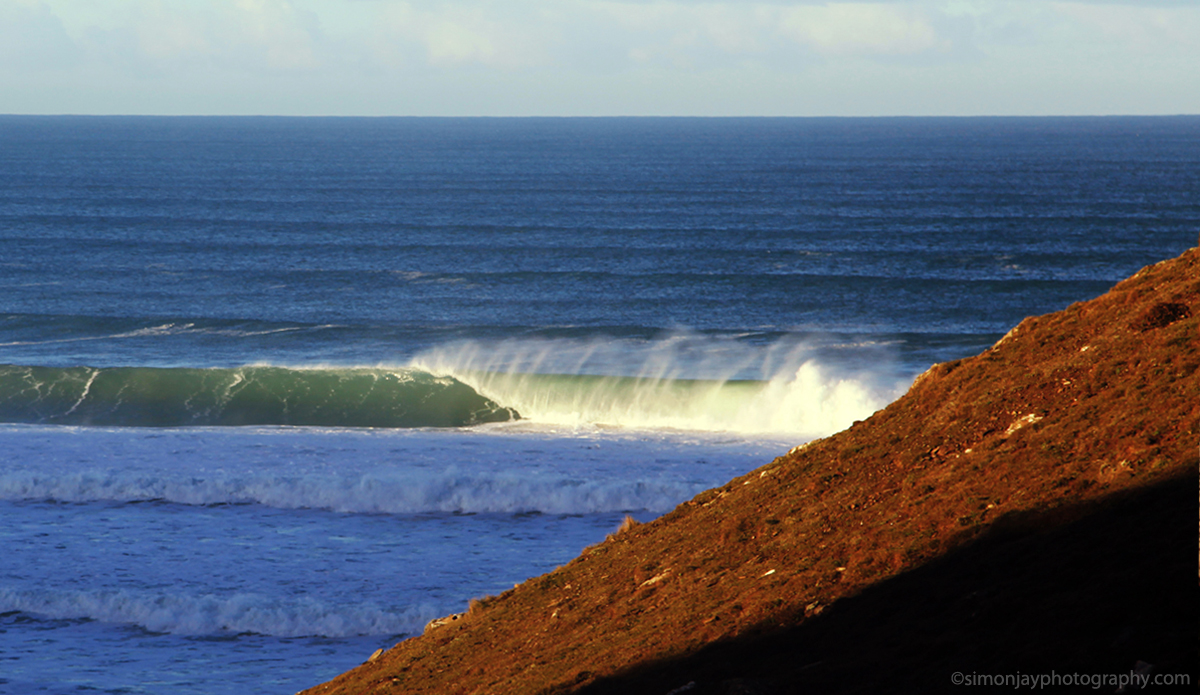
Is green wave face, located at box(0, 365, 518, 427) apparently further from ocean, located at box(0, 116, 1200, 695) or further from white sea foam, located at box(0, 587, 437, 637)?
white sea foam, located at box(0, 587, 437, 637)

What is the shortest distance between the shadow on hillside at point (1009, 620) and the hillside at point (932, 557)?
12 millimetres

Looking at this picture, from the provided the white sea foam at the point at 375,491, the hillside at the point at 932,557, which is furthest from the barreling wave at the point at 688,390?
the hillside at the point at 932,557

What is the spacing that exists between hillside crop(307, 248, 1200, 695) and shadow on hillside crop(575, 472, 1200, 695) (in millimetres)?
12

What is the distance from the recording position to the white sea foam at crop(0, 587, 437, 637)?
12.9 meters

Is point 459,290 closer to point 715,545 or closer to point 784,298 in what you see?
point 784,298

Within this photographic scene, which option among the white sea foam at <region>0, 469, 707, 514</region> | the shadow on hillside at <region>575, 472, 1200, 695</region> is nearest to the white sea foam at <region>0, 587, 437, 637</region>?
the white sea foam at <region>0, 469, 707, 514</region>

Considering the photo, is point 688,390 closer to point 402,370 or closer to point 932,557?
point 402,370

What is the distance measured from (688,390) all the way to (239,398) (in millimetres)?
11475

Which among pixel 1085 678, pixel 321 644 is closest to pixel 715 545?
pixel 1085 678

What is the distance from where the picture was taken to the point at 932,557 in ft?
20.1

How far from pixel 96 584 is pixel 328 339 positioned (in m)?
21.0

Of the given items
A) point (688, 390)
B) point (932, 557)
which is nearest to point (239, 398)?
point (688, 390)

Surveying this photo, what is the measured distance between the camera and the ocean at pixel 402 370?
1373cm

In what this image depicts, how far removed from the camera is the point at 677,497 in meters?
18.0
